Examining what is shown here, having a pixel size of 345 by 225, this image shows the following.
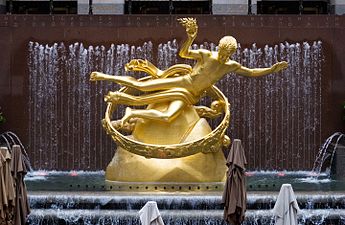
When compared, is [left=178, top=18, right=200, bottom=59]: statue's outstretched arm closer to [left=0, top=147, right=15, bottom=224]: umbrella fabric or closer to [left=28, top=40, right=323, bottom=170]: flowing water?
[left=28, top=40, right=323, bottom=170]: flowing water

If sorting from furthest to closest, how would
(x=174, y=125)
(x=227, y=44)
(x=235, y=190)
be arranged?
(x=174, y=125) < (x=227, y=44) < (x=235, y=190)

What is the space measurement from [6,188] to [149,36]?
11772 millimetres

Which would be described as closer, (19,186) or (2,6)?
(19,186)

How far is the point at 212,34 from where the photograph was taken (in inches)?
990

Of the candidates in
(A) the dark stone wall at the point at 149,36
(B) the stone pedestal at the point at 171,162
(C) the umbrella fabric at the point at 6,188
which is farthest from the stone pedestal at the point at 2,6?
(C) the umbrella fabric at the point at 6,188

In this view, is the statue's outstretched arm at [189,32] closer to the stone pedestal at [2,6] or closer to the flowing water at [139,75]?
the flowing water at [139,75]

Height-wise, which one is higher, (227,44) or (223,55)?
(227,44)

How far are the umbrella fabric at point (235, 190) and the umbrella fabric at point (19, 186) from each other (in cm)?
344

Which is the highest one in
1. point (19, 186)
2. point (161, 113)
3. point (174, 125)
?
point (161, 113)

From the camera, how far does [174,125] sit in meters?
19.6

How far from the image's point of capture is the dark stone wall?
991 inches

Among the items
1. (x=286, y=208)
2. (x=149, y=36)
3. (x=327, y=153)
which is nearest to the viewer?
(x=286, y=208)

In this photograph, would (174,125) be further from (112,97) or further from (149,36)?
(149,36)

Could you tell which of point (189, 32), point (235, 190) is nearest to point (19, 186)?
point (235, 190)
